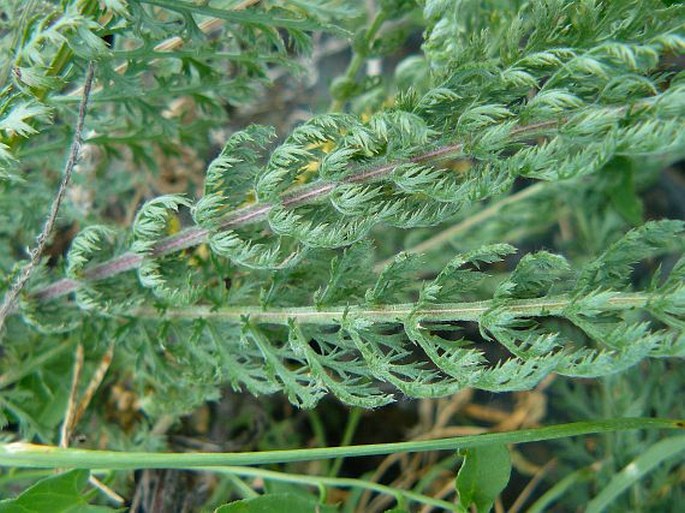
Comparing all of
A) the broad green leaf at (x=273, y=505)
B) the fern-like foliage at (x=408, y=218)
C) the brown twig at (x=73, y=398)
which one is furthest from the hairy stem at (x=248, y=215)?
the broad green leaf at (x=273, y=505)

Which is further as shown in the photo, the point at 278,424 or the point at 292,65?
the point at 278,424

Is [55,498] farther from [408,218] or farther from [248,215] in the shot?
[408,218]

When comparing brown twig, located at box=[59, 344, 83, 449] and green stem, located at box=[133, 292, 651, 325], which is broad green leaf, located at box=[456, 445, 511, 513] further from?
brown twig, located at box=[59, 344, 83, 449]

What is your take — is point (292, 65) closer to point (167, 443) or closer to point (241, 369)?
point (241, 369)

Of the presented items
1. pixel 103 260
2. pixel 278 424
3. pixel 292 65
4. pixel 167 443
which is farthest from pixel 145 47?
pixel 278 424

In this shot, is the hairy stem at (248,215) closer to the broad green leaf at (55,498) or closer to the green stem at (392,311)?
the green stem at (392,311)

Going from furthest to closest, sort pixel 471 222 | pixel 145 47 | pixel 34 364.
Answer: pixel 471 222, pixel 34 364, pixel 145 47
